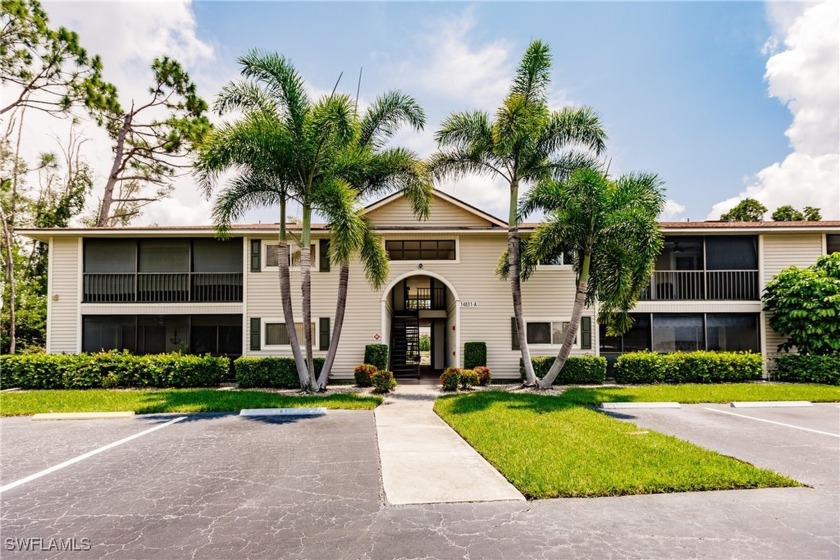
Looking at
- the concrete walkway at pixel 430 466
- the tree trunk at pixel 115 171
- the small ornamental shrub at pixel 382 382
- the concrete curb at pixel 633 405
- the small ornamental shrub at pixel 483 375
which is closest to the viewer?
the concrete walkway at pixel 430 466

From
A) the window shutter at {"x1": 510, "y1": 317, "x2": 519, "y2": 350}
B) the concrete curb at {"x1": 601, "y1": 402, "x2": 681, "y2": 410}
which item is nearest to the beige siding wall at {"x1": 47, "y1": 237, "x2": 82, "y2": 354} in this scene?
the window shutter at {"x1": 510, "y1": 317, "x2": 519, "y2": 350}

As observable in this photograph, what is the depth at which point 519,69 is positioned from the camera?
44.2 ft

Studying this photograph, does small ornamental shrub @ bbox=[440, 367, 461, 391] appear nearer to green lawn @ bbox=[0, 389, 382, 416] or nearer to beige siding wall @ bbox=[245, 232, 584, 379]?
beige siding wall @ bbox=[245, 232, 584, 379]

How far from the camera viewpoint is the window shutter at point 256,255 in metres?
16.6

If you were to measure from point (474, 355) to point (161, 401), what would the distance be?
33.7 ft

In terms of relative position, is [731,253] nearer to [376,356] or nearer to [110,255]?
[376,356]

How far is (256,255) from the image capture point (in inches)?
655

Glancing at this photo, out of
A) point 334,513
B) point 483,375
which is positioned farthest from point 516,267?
point 334,513

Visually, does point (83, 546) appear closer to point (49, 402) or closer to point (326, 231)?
point (49, 402)

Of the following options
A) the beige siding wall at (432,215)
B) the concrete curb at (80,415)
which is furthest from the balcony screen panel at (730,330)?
the concrete curb at (80,415)

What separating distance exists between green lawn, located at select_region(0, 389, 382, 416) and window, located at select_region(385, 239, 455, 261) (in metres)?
6.05

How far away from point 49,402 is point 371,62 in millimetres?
13620

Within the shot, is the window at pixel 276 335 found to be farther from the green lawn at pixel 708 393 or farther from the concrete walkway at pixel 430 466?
the green lawn at pixel 708 393

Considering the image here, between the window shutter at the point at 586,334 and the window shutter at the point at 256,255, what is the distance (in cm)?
1288
